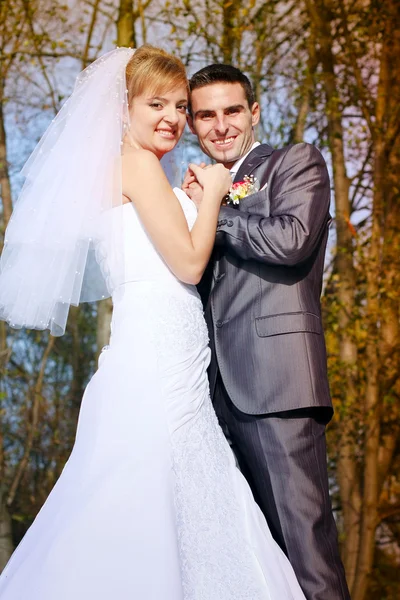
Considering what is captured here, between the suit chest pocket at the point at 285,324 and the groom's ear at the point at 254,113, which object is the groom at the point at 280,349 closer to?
the suit chest pocket at the point at 285,324

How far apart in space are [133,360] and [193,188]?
2.20 ft

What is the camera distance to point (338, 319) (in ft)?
18.7

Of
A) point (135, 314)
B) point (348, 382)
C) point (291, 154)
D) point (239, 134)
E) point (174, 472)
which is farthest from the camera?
point (348, 382)

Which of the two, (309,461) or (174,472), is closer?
(174,472)

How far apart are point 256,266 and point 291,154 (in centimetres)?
41

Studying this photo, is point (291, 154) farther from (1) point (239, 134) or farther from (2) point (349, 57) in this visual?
(2) point (349, 57)

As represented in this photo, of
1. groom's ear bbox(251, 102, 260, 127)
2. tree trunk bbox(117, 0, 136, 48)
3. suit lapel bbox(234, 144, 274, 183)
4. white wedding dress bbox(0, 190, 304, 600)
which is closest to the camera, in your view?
A: white wedding dress bbox(0, 190, 304, 600)

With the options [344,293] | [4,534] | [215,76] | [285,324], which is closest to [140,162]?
[215,76]

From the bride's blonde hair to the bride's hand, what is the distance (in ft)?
0.97

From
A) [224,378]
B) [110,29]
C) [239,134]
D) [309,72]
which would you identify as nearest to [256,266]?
[224,378]

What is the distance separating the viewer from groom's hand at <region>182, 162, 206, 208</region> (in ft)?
8.83

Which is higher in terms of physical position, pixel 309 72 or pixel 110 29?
pixel 110 29

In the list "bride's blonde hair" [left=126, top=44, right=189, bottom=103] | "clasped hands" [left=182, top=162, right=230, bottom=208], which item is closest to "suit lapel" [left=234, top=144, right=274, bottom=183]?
"clasped hands" [left=182, top=162, right=230, bottom=208]

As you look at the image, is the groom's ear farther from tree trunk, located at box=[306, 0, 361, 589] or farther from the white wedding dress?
tree trunk, located at box=[306, 0, 361, 589]
